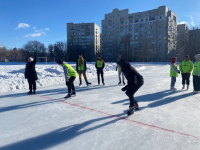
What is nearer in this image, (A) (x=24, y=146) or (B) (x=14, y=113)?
(A) (x=24, y=146)

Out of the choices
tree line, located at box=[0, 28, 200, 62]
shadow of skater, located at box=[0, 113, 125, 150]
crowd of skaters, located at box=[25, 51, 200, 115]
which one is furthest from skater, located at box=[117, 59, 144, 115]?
tree line, located at box=[0, 28, 200, 62]

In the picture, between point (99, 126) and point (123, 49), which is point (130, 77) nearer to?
point (99, 126)

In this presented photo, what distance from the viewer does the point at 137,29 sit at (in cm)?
5931

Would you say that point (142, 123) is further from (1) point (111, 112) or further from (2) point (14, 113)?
(2) point (14, 113)

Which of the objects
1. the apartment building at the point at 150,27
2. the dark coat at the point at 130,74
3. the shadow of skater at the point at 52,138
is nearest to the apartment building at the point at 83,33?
the apartment building at the point at 150,27

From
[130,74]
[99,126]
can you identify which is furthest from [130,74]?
[99,126]

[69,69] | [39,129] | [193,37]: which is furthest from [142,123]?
[193,37]

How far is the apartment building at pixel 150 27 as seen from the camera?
54.7 metres

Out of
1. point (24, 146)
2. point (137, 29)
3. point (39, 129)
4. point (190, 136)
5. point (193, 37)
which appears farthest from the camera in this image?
point (137, 29)

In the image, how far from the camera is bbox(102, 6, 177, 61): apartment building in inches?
2154

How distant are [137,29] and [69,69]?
197 ft

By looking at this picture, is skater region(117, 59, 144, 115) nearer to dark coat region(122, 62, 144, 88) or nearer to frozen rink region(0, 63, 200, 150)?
dark coat region(122, 62, 144, 88)

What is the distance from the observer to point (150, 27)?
5662 cm

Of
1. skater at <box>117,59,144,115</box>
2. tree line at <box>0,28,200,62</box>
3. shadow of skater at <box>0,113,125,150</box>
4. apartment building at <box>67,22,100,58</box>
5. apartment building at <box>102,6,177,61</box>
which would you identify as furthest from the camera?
apartment building at <box>67,22,100,58</box>
